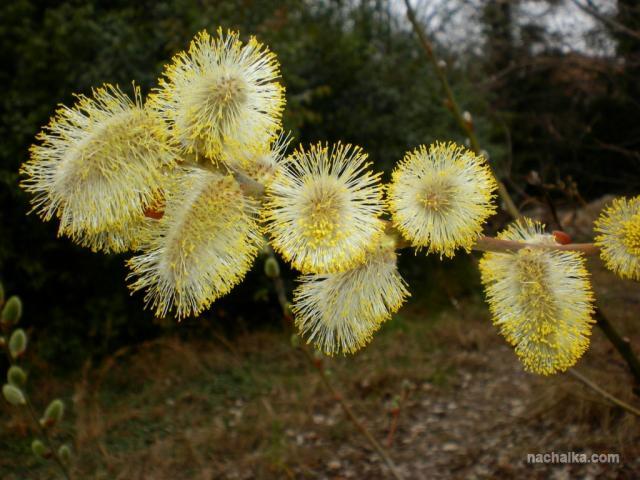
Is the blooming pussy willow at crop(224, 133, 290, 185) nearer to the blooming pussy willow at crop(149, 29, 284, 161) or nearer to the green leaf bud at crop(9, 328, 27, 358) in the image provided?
the blooming pussy willow at crop(149, 29, 284, 161)

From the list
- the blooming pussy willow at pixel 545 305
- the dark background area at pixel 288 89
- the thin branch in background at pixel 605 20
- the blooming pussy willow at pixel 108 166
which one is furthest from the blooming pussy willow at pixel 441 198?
the thin branch in background at pixel 605 20

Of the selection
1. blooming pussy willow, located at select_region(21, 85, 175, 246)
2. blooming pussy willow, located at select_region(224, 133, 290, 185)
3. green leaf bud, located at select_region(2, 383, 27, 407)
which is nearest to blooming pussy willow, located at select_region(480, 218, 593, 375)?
blooming pussy willow, located at select_region(224, 133, 290, 185)

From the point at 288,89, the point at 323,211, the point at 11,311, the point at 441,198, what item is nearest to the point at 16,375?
the point at 11,311

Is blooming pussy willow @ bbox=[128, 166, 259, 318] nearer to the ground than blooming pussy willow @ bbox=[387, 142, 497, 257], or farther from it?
nearer to the ground

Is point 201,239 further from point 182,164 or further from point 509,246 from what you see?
point 509,246

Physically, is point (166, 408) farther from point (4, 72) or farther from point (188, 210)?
point (188, 210)

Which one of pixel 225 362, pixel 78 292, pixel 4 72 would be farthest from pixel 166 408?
pixel 4 72

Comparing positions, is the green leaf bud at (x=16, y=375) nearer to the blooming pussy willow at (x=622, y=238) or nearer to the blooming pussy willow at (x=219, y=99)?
the blooming pussy willow at (x=219, y=99)
